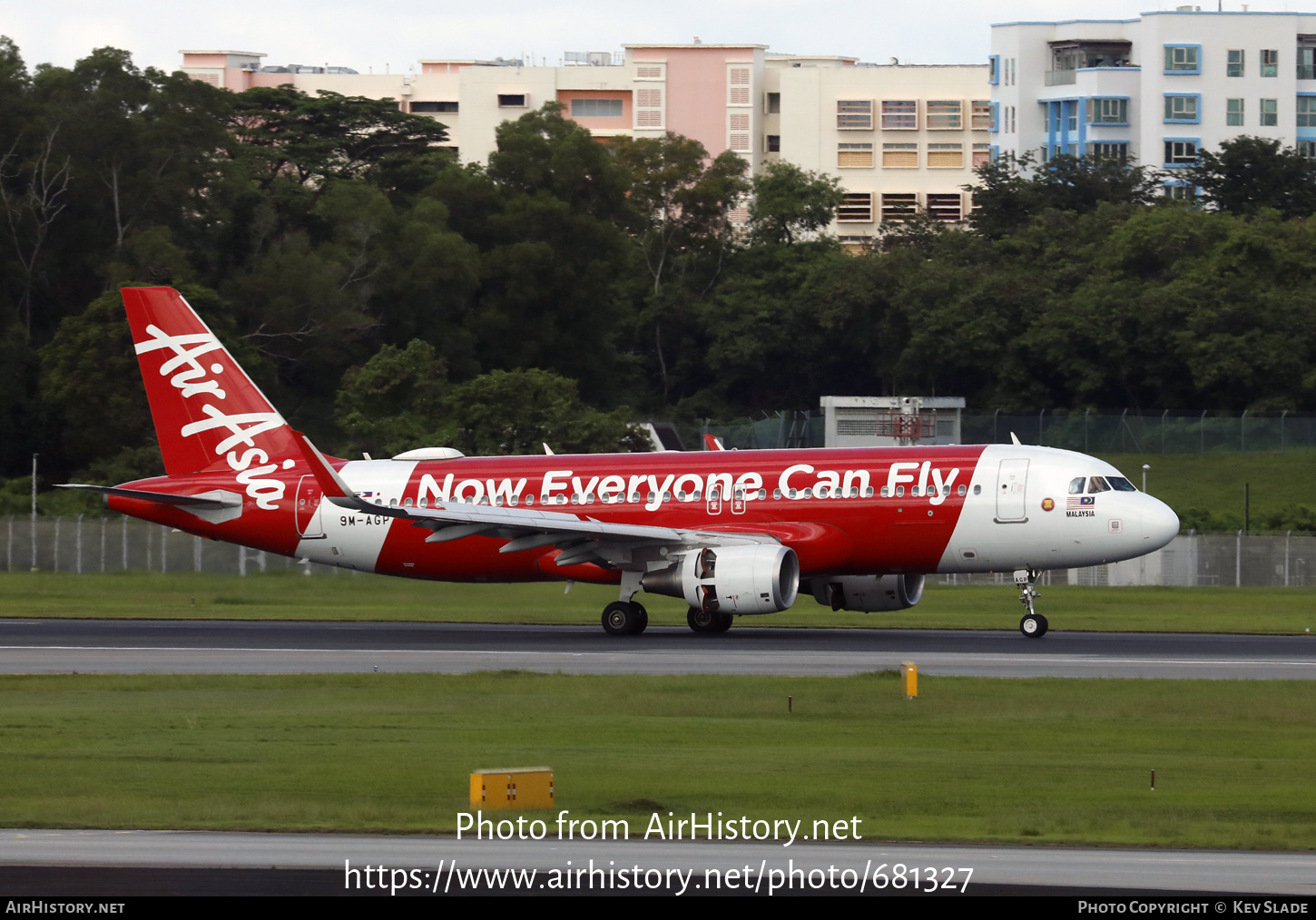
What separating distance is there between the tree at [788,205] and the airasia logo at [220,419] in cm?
8116

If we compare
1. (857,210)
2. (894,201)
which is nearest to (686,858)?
(857,210)

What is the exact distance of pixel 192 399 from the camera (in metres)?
48.3

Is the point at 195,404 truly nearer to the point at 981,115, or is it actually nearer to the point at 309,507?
the point at 309,507

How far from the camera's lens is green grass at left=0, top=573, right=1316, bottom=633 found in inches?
1924

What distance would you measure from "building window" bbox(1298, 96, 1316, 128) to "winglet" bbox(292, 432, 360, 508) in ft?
409

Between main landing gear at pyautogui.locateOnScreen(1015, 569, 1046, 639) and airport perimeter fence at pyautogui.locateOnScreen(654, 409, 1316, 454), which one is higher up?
airport perimeter fence at pyautogui.locateOnScreen(654, 409, 1316, 454)

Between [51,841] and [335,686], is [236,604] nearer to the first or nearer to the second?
[335,686]

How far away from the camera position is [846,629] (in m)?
47.5

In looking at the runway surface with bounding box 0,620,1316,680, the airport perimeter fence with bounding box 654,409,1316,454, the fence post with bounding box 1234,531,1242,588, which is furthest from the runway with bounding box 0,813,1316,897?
the airport perimeter fence with bounding box 654,409,1316,454

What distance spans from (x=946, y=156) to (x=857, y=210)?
990 cm

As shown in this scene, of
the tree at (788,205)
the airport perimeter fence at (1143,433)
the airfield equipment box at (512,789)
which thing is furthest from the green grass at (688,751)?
the tree at (788,205)

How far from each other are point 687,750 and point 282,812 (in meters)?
6.85

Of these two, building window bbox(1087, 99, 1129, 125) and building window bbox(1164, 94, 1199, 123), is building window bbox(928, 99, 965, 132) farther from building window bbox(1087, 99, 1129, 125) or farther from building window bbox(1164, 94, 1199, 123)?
building window bbox(1164, 94, 1199, 123)

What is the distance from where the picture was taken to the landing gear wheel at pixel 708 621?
148ft
